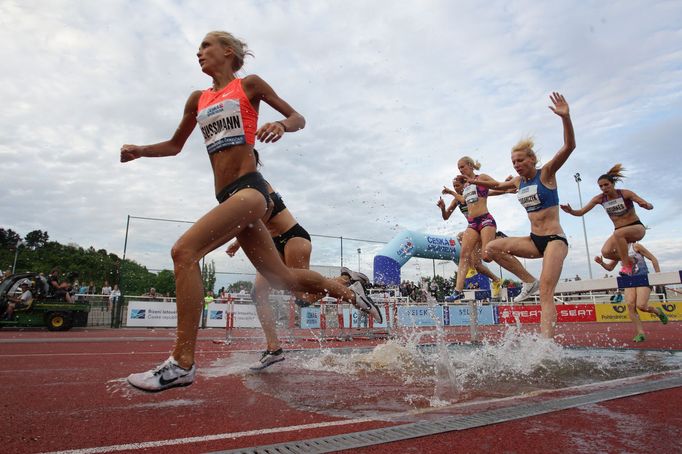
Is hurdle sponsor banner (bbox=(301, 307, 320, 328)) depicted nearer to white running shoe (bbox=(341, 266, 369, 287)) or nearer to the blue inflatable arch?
the blue inflatable arch

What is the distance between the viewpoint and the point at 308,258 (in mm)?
4512

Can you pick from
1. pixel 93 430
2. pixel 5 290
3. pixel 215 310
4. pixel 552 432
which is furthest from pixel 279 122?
pixel 215 310

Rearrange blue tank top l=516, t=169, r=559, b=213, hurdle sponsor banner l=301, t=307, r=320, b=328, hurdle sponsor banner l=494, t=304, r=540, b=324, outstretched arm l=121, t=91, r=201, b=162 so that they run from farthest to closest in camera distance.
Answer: hurdle sponsor banner l=494, t=304, r=540, b=324, hurdle sponsor banner l=301, t=307, r=320, b=328, blue tank top l=516, t=169, r=559, b=213, outstretched arm l=121, t=91, r=201, b=162

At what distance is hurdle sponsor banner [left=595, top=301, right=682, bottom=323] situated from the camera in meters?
20.2

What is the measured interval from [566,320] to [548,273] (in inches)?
778

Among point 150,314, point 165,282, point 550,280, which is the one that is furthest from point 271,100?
point 150,314

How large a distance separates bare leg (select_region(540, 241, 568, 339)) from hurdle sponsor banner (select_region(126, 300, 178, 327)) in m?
13.7

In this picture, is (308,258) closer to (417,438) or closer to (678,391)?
(417,438)

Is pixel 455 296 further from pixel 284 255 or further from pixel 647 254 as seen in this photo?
pixel 647 254

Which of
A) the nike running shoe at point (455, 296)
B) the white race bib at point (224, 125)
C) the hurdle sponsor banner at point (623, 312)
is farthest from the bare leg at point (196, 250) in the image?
the hurdle sponsor banner at point (623, 312)

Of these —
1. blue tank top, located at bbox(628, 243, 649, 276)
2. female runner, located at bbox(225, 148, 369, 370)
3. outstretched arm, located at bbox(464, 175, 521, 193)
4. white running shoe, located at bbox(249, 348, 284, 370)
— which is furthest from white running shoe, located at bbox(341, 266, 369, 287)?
blue tank top, located at bbox(628, 243, 649, 276)

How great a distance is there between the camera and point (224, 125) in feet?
9.44

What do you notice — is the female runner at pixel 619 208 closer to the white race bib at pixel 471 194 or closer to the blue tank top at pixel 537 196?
the white race bib at pixel 471 194

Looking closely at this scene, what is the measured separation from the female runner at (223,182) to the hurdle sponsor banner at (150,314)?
44.8 feet
